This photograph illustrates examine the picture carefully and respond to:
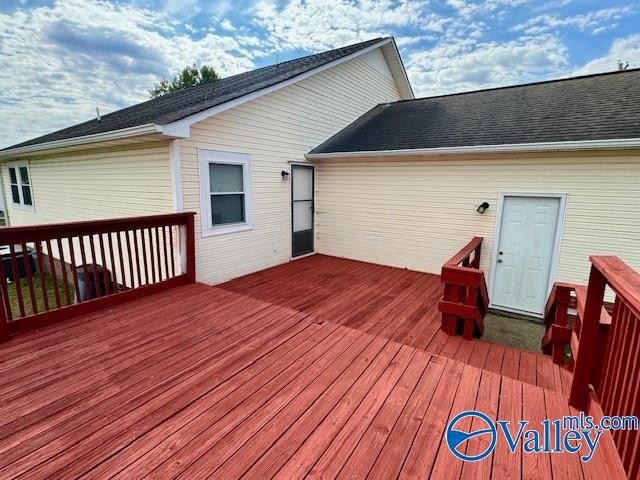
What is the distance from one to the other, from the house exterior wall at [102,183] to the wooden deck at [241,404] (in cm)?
245

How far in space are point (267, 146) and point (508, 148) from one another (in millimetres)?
4326

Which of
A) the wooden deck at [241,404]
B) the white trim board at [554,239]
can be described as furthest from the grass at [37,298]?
the white trim board at [554,239]

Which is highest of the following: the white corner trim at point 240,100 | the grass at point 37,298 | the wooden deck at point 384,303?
the white corner trim at point 240,100

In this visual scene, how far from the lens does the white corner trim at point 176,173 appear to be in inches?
168

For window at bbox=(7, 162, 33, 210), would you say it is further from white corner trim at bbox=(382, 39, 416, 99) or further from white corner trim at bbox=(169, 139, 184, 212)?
white corner trim at bbox=(382, 39, 416, 99)

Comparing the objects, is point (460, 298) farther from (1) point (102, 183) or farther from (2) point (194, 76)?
(2) point (194, 76)

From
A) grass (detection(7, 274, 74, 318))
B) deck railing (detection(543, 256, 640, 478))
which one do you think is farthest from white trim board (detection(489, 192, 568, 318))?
grass (detection(7, 274, 74, 318))

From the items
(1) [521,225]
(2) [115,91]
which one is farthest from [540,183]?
(2) [115,91]

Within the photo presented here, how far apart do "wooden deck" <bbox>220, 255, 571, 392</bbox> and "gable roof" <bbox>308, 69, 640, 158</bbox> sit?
2.56 meters

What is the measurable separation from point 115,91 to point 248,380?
23.2m

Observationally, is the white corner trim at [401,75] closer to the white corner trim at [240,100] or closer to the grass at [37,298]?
the white corner trim at [240,100]

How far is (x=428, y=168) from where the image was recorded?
591 cm

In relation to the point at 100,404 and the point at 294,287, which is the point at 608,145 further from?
the point at 100,404

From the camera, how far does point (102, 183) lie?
5844mm
